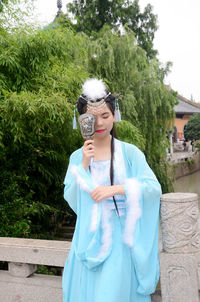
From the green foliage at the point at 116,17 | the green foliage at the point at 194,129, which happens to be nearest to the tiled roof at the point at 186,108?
the green foliage at the point at 194,129

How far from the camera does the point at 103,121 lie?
74.9 inches

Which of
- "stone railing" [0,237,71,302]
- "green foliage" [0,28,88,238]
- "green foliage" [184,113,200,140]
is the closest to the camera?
"stone railing" [0,237,71,302]

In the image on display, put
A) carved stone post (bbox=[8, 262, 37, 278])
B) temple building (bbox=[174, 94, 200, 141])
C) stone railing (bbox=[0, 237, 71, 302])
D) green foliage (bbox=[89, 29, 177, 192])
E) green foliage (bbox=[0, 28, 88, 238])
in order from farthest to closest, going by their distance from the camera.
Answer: temple building (bbox=[174, 94, 200, 141]) < green foliage (bbox=[89, 29, 177, 192]) < green foliage (bbox=[0, 28, 88, 238]) < carved stone post (bbox=[8, 262, 37, 278]) < stone railing (bbox=[0, 237, 71, 302])

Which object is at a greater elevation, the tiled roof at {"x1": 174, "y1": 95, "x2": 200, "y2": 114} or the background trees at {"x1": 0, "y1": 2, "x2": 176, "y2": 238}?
the tiled roof at {"x1": 174, "y1": 95, "x2": 200, "y2": 114}

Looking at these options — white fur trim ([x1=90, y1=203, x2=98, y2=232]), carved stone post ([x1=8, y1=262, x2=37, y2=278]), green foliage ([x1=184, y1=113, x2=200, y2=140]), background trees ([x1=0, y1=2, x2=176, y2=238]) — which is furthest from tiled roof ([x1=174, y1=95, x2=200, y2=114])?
white fur trim ([x1=90, y1=203, x2=98, y2=232])

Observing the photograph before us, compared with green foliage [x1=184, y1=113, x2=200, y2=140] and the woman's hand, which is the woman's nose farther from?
green foliage [x1=184, y1=113, x2=200, y2=140]

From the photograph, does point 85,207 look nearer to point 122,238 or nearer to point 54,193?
point 122,238

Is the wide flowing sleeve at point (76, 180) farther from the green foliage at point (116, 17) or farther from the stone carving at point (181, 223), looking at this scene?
the green foliage at point (116, 17)

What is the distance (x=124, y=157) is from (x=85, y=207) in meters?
Answer: 0.39

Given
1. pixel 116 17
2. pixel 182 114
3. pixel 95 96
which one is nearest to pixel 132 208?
pixel 95 96

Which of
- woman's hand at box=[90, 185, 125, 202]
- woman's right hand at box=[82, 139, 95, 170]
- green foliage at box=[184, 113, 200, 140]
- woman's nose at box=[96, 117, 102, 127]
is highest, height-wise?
green foliage at box=[184, 113, 200, 140]

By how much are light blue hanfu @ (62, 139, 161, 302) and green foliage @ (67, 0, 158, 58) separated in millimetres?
11456

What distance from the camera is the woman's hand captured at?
1.76m

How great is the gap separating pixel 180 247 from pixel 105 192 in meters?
0.58
